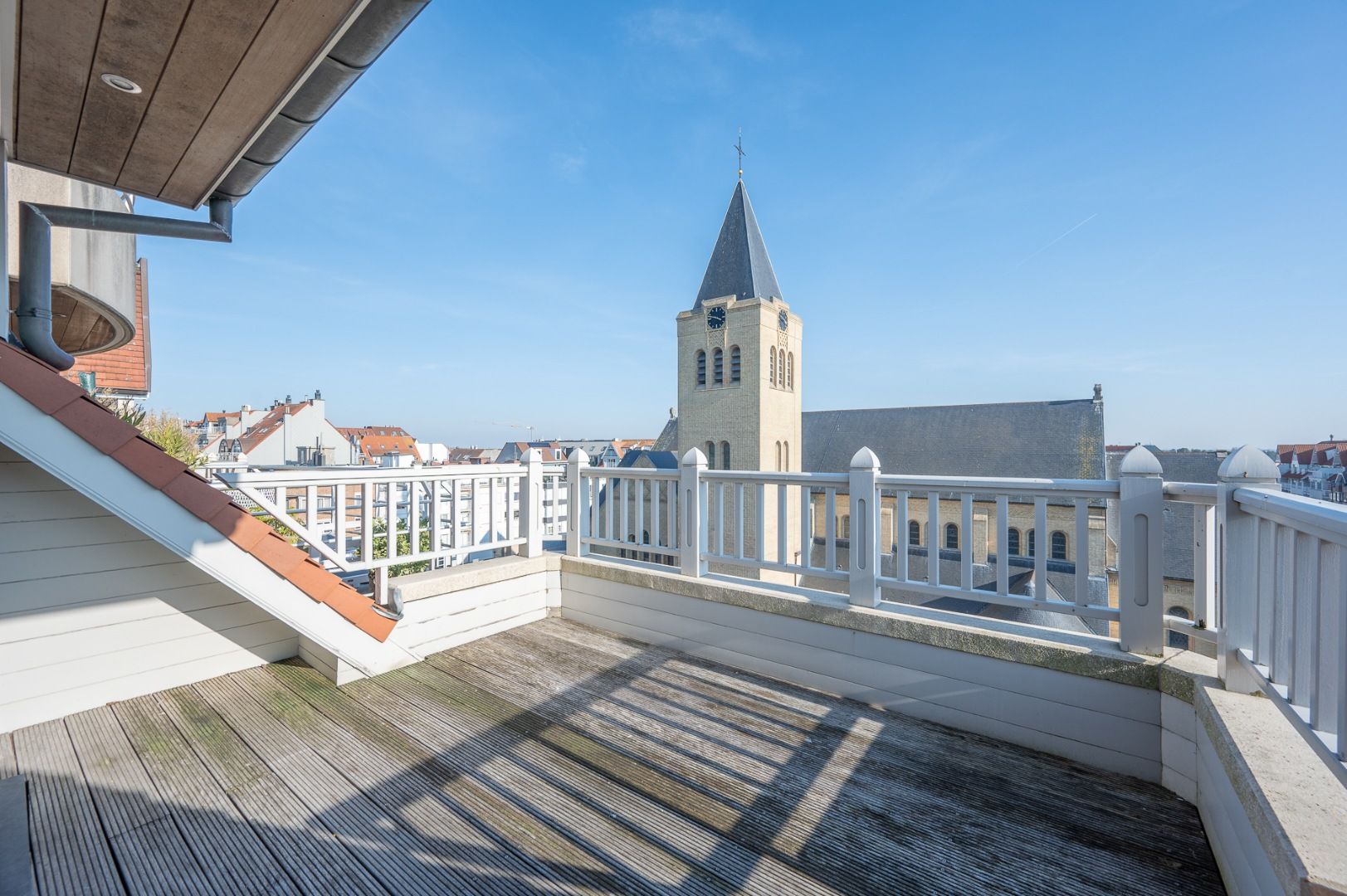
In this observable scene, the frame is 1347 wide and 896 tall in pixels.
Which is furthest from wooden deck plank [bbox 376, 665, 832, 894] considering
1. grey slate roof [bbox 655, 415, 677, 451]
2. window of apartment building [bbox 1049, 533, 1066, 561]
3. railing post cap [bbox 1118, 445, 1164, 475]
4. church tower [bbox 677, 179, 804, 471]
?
grey slate roof [bbox 655, 415, 677, 451]

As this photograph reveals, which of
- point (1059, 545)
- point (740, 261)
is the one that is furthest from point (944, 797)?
point (1059, 545)

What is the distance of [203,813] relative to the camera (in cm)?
180

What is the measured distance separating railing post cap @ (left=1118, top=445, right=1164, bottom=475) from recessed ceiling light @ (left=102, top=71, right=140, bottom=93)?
153 inches

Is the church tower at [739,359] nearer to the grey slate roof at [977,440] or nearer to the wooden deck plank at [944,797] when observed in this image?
the grey slate roof at [977,440]

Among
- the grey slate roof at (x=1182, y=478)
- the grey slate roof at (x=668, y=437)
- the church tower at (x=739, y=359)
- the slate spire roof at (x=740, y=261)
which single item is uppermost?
the slate spire roof at (x=740, y=261)

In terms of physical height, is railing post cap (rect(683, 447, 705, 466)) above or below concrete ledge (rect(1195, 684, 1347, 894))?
above

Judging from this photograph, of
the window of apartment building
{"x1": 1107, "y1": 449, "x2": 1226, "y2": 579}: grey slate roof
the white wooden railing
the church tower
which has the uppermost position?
the church tower

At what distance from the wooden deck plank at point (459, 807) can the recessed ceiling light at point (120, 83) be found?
2.66 metres

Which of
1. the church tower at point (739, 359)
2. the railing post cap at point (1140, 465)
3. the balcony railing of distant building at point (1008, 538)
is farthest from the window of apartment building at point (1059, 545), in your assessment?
the railing post cap at point (1140, 465)

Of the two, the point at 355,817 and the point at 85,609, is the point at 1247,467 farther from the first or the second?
the point at 85,609

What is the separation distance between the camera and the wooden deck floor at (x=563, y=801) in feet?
5.09

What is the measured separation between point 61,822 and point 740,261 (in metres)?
24.7

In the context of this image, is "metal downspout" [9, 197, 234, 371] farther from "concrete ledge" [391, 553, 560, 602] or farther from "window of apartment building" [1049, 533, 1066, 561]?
Answer: "window of apartment building" [1049, 533, 1066, 561]

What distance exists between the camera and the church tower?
896 inches
